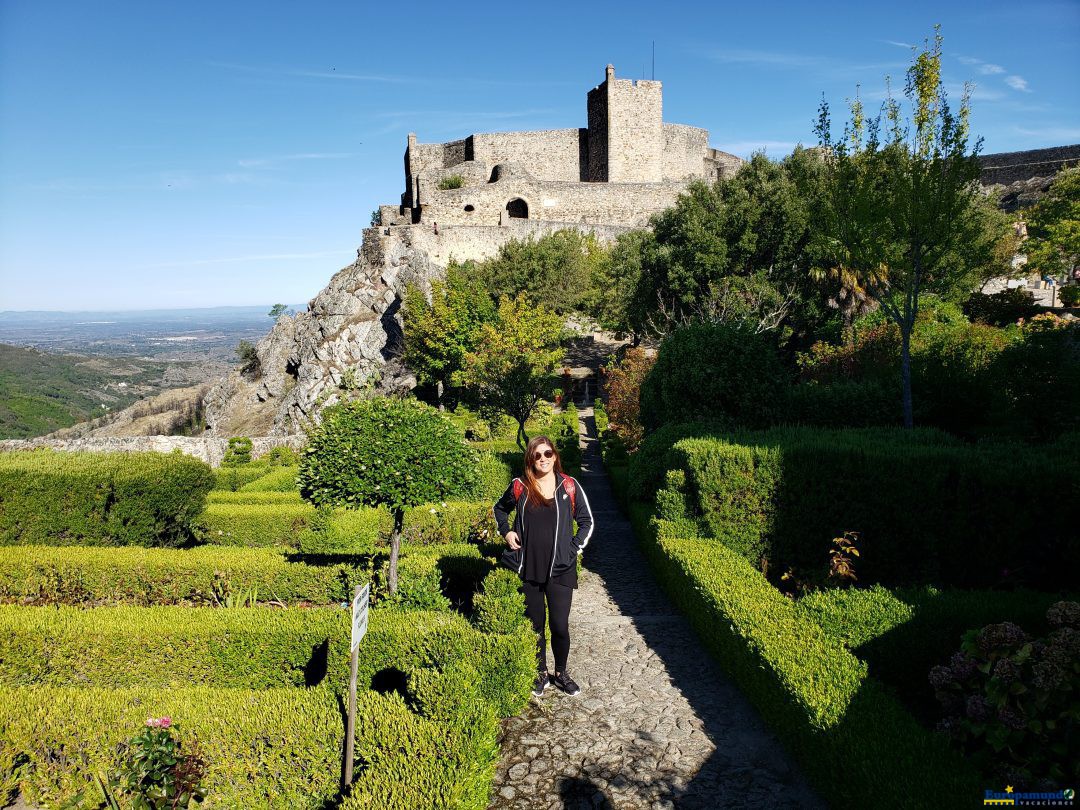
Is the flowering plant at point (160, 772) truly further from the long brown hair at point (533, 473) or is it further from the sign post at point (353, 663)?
the long brown hair at point (533, 473)

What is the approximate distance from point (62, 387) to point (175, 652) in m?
115

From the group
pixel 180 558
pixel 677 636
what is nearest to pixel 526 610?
pixel 677 636

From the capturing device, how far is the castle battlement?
4047cm

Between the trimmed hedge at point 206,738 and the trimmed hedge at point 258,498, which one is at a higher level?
the trimmed hedge at point 206,738

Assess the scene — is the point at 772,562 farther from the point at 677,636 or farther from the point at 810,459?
the point at 677,636

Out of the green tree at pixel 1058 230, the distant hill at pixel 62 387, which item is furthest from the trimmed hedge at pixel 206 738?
the distant hill at pixel 62 387

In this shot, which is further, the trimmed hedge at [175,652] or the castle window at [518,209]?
the castle window at [518,209]

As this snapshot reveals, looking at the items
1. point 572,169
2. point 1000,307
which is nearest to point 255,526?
point 1000,307

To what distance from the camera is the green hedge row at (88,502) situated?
8.99 m

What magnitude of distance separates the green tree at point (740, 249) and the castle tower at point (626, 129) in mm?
22317

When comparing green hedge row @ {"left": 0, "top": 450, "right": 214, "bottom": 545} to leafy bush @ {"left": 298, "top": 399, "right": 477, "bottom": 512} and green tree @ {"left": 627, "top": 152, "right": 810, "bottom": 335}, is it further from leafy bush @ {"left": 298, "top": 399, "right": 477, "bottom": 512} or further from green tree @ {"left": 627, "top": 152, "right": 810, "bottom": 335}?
green tree @ {"left": 627, "top": 152, "right": 810, "bottom": 335}

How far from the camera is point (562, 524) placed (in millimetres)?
5309

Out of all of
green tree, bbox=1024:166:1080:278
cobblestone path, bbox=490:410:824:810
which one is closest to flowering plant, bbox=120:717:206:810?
cobblestone path, bbox=490:410:824:810

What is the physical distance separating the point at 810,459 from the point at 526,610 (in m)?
4.04
